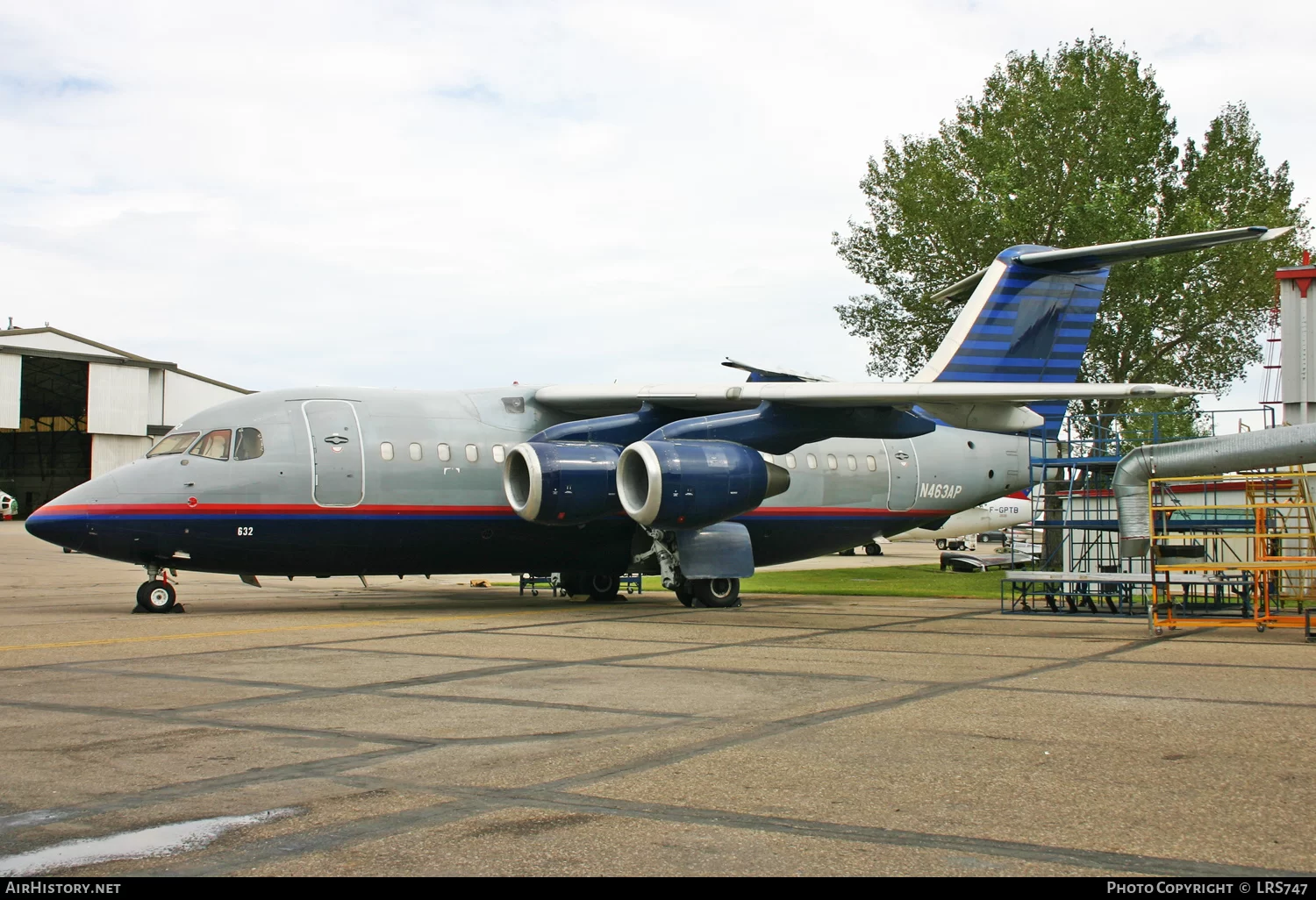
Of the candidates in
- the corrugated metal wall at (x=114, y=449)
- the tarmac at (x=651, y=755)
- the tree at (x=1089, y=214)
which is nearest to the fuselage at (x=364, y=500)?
the tarmac at (x=651, y=755)

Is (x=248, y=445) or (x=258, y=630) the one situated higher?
(x=248, y=445)

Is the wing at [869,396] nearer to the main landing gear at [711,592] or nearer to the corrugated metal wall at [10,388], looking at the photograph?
the main landing gear at [711,592]

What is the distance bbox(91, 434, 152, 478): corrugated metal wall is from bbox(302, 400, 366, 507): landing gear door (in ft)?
139

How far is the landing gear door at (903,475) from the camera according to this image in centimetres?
2070

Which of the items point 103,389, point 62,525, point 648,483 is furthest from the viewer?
point 103,389

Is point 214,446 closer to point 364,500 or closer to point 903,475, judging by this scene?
point 364,500

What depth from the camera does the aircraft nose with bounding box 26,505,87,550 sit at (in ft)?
50.0

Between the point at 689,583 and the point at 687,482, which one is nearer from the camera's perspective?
the point at 687,482

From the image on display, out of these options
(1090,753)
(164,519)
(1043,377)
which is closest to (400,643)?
(164,519)

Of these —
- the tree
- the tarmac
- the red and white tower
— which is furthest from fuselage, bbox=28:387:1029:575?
the tree

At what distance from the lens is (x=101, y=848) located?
183 inches

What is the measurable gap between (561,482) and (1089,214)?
876 inches

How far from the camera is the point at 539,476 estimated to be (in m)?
16.4

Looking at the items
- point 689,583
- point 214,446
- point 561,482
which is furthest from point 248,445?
point 689,583
